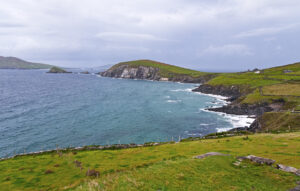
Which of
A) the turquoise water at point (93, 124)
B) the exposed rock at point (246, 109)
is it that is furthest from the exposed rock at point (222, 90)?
the turquoise water at point (93, 124)

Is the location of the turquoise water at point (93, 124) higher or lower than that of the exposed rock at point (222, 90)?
lower

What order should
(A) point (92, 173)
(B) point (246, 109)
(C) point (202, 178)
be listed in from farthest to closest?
1. (B) point (246, 109)
2. (A) point (92, 173)
3. (C) point (202, 178)

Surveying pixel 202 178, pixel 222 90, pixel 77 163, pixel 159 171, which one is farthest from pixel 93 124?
pixel 222 90

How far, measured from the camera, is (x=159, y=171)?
23.5m

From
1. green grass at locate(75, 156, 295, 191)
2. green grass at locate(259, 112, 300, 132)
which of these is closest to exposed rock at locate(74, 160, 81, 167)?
green grass at locate(75, 156, 295, 191)

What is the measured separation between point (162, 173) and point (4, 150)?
5608 cm

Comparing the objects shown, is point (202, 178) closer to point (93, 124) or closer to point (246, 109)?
point (93, 124)

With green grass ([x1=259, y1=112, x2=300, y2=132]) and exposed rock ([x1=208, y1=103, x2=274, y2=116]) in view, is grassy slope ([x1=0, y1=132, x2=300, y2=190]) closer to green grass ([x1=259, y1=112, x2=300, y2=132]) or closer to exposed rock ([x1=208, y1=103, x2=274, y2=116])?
green grass ([x1=259, y1=112, x2=300, y2=132])

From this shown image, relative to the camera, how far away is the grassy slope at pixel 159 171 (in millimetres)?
19703

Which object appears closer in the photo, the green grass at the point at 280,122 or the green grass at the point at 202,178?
the green grass at the point at 202,178

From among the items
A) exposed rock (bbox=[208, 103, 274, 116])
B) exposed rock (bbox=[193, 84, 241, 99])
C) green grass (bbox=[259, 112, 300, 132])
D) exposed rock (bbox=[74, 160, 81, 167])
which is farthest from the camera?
exposed rock (bbox=[193, 84, 241, 99])

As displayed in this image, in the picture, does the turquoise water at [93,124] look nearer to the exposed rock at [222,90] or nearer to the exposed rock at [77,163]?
the exposed rock at [77,163]

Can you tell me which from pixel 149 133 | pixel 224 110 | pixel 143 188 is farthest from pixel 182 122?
pixel 143 188

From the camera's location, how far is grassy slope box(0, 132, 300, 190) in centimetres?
1970
